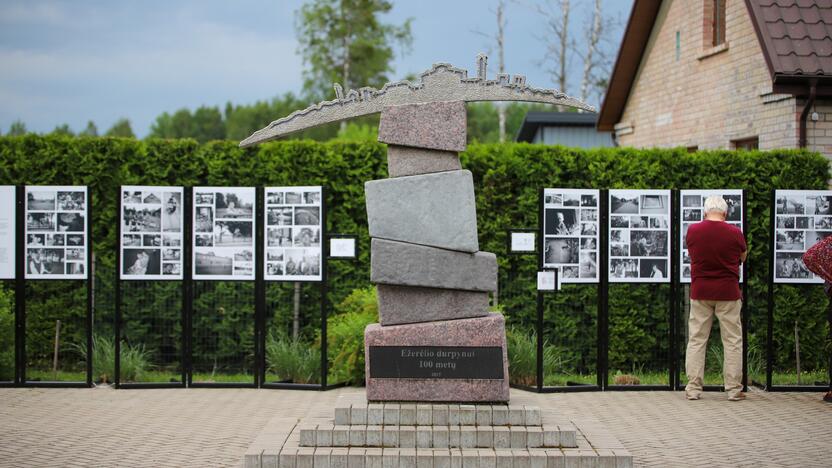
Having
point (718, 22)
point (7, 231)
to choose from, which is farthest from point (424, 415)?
point (718, 22)

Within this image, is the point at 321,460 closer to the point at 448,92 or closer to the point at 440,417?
the point at 440,417

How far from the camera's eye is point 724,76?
14898mm

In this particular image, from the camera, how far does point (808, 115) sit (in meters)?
12.6

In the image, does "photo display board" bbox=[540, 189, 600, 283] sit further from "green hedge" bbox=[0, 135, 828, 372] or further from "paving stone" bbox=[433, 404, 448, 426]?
"paving stone" bbox=[433, 404, 448, 426]

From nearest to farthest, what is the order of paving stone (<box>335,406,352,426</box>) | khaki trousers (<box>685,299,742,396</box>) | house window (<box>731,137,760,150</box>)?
paving stone (<box>335,406,352,426</box>), khaki trousers (<box>685,299,742,396</box>), house window (<box>731,137,760,150</box>)

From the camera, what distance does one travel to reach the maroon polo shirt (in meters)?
9.34

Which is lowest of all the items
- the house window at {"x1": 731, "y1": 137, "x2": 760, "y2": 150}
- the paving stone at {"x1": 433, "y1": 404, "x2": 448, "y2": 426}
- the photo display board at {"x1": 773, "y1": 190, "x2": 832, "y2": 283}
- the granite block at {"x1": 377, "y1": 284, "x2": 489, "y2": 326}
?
the paving stone at {"x1": 433, "y1": 404, "x2": 448, "y2": 426}

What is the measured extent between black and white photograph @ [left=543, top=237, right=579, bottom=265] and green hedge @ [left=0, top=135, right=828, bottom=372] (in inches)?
54.4

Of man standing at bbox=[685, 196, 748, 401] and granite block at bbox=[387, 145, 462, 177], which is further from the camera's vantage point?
man standing at bbox=[685, 196, 748, 401]

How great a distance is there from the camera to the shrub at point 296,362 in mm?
10750

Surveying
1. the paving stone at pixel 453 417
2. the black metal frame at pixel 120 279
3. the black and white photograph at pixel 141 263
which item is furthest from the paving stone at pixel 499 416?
the black and white photograph at pixel 141 263

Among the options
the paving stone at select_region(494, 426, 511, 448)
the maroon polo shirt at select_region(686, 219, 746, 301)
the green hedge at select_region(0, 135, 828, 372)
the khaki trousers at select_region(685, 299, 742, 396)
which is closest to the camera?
the paving stone at select_region(494, 426, 511, 448)

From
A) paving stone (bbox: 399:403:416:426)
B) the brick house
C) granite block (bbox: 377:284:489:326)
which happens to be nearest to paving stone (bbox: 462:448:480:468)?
paving stone (bbox: 399:403:416:426)

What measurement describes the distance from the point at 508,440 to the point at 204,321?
5.89 meters
